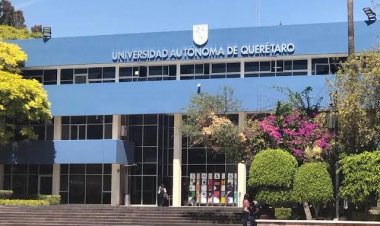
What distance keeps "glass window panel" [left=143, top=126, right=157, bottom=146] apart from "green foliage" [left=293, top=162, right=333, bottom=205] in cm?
1458

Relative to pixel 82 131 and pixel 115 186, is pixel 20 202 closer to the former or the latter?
pixel 115 186

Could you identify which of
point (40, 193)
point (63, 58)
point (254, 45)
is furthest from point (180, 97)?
point (40, 193)

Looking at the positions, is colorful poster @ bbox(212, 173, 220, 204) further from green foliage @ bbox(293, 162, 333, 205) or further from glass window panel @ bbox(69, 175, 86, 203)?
green foliage @ bbox(293, 162, 333, 205)

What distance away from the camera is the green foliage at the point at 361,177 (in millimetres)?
23578

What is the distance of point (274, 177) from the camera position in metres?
25.0

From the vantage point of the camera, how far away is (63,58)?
129 feet

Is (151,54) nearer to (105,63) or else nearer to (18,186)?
(105,63)

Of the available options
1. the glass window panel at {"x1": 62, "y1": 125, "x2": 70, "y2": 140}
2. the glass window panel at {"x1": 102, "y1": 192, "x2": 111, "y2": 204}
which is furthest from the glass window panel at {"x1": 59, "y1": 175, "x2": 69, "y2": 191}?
the glass window panel at {"x1": 102, "y1": 192, "x2": 111, "y2": 204}

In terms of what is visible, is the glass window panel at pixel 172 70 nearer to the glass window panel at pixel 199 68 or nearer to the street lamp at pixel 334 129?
the glass window panel at pixel 199 68

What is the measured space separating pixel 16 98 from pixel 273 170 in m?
17.3

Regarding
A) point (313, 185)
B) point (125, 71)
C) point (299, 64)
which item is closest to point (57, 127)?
point (125, 71)

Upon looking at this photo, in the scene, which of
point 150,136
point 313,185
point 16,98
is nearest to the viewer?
point 313,185

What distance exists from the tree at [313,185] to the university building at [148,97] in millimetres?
8927

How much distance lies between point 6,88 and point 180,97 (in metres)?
9.81
